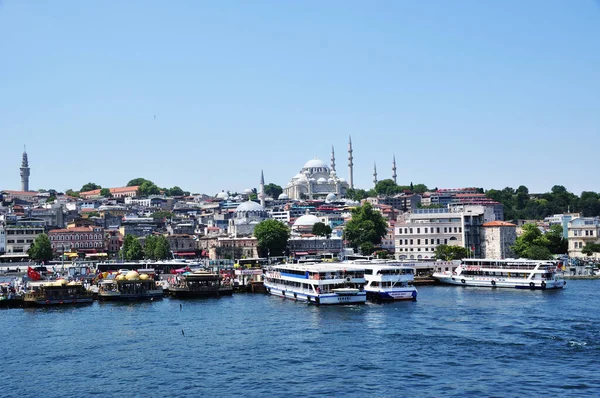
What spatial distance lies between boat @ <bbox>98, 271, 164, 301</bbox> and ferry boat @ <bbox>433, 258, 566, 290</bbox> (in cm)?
1978

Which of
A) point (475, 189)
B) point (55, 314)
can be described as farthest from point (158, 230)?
point (55, 314)

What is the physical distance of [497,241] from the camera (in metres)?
67.3

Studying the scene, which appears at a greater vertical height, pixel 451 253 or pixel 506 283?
pixel 451 253

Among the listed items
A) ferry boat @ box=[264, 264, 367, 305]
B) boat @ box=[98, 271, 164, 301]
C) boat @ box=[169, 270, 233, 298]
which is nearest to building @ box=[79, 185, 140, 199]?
boat @ box=[169, 270, 233, 298]

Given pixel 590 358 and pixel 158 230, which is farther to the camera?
pixel 158 230

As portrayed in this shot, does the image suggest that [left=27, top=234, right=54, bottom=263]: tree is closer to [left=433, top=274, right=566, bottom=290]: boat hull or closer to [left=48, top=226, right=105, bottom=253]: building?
[left=48, top=226, right=105, bottom=253]: building

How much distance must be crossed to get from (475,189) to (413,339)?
104763mm

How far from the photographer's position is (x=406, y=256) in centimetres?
6862

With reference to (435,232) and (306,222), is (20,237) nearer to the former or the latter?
(306,222)

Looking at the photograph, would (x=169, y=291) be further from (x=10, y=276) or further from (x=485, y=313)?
(x=10, y=276)

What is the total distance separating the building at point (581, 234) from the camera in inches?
2832

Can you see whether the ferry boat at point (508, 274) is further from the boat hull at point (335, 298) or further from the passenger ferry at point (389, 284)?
the boat hull at point (335, 298)

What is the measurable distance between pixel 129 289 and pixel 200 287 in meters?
4.07

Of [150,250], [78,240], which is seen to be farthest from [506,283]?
[78,240]
